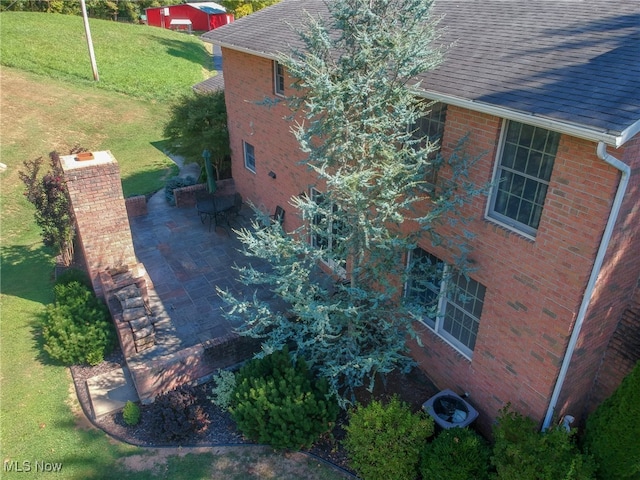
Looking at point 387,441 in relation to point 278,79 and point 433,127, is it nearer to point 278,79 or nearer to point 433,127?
point 433,127

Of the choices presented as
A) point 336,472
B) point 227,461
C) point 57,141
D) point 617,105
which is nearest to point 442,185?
point 617,105

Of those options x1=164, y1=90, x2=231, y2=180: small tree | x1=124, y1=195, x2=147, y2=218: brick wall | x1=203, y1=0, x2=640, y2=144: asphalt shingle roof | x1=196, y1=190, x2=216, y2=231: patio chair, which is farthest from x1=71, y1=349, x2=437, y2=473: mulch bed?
x1=164, y1=90, x2=231, y2=180: small tree

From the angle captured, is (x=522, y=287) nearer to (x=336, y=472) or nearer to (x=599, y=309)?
(x=599, y=309)

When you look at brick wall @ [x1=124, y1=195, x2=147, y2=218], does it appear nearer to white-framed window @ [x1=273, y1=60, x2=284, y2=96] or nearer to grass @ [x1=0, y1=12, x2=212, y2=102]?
white-framed window @ [x1=273, y1=60, x2=284, y2=96]

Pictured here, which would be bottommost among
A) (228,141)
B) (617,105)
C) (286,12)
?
(228,141)

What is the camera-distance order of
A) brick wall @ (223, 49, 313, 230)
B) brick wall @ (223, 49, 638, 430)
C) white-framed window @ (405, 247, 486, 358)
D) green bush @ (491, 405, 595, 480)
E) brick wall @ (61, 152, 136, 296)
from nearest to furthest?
brick wall @ (223, 49, 638, 430) → green bush @ (491, 405, 595, 480) → white-framed window @ (405, 247, 486, 358) → brick wall @ (61, 152, 136, 296) → brick wall @ (223, 49, 313, 230)

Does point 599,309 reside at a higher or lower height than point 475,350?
higher
